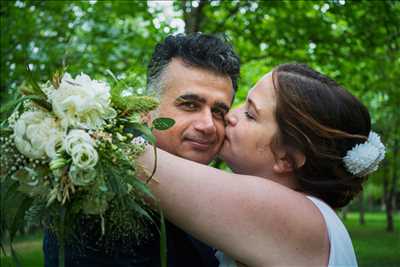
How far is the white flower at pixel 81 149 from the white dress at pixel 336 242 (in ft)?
3.83

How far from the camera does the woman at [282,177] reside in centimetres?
278

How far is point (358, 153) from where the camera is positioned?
3.18 meters

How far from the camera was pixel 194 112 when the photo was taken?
12.7 feet

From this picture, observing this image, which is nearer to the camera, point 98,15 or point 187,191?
point 187,191

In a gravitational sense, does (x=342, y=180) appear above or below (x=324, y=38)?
above

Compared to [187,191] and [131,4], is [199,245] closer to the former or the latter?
[187,191]

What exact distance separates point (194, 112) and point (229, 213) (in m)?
1.22

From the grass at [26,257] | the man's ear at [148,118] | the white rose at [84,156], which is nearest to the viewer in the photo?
the white rose at [84,156]

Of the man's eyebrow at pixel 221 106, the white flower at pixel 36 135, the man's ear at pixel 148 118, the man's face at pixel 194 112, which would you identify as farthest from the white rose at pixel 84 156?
the man's eyebrow at pixel 221 106

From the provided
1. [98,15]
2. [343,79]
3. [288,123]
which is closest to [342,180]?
[288,123]

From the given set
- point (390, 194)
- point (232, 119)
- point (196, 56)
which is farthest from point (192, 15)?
point (390, 194)

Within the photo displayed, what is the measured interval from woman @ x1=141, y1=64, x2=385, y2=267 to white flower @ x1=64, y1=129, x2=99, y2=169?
42 centimetres

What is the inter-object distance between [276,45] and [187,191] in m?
9.39

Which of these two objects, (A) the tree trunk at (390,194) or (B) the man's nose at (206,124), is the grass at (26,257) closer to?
(B) the man's nose at (206,124)
